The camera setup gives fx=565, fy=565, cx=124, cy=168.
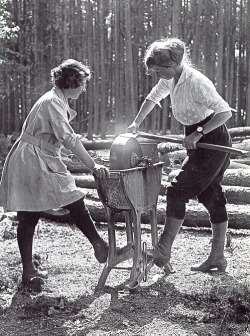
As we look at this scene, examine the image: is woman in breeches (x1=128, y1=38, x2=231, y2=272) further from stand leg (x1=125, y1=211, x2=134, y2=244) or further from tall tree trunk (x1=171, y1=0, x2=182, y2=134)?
tall tree trunk (x1=171, y1=0, x2=182, y2=134)

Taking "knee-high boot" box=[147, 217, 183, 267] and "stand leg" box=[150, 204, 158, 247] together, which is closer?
"knee-high boot" box=[147, 217, 183, 267]

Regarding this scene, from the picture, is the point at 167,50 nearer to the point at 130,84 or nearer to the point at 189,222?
the point at 189,222

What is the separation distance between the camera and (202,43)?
14.7 meters

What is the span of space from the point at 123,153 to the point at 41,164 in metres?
0.66

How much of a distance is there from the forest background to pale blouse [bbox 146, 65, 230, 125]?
9054 millimetres

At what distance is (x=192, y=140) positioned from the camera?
4496 mm

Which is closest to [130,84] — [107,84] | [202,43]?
[107,84]

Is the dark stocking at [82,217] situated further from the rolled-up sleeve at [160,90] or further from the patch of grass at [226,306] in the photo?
the rolled-up sleeve at [160,90]

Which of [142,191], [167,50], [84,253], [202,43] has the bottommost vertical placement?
[84,253]

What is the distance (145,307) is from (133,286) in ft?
1.12

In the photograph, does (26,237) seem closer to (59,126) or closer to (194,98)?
(59,126)

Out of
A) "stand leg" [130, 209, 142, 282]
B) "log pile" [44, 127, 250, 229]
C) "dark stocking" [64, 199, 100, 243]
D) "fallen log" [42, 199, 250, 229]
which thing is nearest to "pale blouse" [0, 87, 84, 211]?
"dark stocking" [64, 199, 100, 243]

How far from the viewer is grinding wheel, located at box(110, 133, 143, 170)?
446 cm

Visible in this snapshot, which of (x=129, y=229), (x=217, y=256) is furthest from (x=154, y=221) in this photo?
(x=217, y=256)
